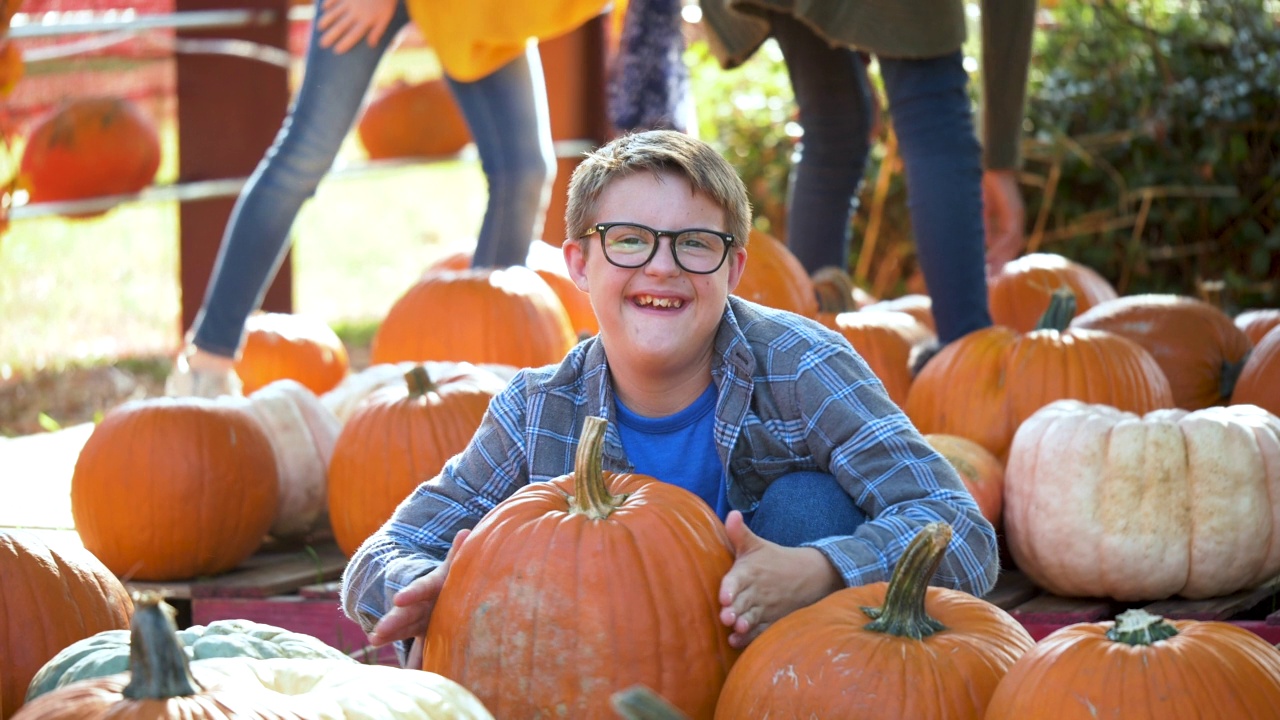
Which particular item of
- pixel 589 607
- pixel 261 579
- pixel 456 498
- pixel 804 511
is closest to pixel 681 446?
pixel 804 511

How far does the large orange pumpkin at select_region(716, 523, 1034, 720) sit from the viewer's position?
5.78 ft

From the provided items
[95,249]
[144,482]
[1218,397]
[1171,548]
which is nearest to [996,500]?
[1171,548]

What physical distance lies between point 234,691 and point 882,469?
1.00 meters

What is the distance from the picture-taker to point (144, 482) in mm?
3150

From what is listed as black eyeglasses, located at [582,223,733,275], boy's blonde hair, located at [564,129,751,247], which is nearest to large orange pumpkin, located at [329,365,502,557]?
boy's blonde hair, located at [564,129,751,247]

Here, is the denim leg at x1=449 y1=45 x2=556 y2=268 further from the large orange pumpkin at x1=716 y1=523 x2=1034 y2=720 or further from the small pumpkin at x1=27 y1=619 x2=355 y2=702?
the large orange pumpkin at x1=716 y1=523 x2=1034 y2=720

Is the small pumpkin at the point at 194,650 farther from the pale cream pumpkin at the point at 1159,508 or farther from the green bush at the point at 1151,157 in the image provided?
the green bush at the point at 1151,157

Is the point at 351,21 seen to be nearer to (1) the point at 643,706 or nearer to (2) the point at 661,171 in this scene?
(2) the point at 661,171

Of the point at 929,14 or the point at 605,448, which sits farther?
the point at 929,14

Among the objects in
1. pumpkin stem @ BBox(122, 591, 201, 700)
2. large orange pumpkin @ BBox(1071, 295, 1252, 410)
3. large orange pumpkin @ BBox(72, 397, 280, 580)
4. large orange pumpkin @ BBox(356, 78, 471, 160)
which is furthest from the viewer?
large orange pumpkin @ BBox(356, 78, 471, 160)

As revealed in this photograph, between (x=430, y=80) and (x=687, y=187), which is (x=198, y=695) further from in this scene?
(x=430, y=80)

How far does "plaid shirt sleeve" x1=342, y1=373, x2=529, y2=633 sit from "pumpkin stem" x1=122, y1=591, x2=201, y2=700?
678 millimetres

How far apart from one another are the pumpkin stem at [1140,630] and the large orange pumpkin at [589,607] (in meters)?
0.50

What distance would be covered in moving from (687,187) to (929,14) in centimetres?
157
